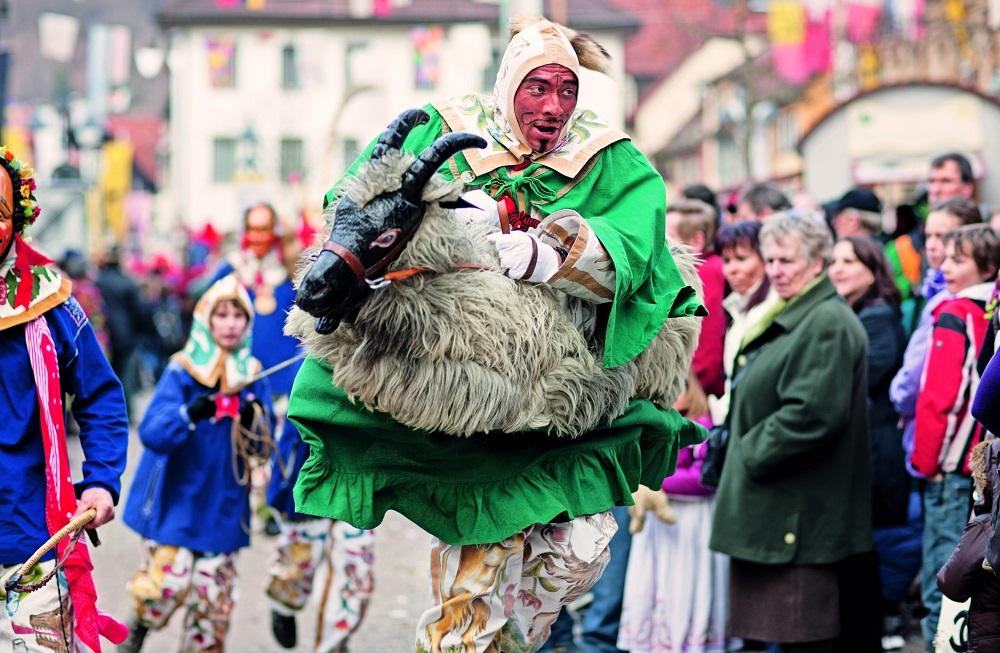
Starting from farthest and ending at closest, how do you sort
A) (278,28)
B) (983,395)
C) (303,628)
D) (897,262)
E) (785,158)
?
(278,28)
(785,158)
(897,262)
(303,628)
(983,395)

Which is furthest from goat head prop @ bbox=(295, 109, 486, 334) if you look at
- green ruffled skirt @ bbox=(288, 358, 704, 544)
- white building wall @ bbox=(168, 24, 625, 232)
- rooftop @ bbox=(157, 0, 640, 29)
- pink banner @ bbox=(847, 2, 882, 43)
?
rooftop @ bbox=(157, 0, 640, 29)

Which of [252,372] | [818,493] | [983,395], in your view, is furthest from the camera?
[252,372]

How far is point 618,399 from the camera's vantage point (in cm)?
448

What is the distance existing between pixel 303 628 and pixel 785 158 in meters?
36.3

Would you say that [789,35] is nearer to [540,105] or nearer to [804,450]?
[804,450]

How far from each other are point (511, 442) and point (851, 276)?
3.52 meters

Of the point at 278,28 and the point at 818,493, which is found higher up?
the point at 278,28

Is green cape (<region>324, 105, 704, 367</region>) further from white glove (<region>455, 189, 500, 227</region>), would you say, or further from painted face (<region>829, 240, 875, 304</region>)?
painted face (<region>829, 240, 875, 304</region>)

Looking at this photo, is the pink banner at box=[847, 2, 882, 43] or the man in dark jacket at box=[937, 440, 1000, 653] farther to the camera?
the pink banner at box=[847, 2, 882, 43]

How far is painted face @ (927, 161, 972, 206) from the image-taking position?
8211 mm

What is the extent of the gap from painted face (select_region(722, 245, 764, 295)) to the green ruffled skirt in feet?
9.29

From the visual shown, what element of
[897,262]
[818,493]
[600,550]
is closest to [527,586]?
[600,550]

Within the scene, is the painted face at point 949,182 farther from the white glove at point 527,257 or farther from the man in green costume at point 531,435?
the white glove at point 527,257

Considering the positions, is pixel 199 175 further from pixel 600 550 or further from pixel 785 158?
pixel 600 550
